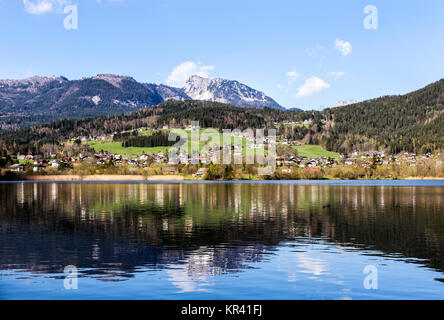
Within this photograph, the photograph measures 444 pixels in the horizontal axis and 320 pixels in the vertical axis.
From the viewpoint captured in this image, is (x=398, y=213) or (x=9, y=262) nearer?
(x=9, y=262)

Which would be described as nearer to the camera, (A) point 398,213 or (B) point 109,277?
(B) point 109,277

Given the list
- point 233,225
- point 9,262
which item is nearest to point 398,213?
point 233,225

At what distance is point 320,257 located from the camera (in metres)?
34.1

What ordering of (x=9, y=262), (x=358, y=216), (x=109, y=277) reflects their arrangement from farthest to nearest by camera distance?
(x=358, y=216) < (x=9, y=262) < (x=109, y=277)

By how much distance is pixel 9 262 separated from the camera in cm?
3206

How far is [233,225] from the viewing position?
172 ft
